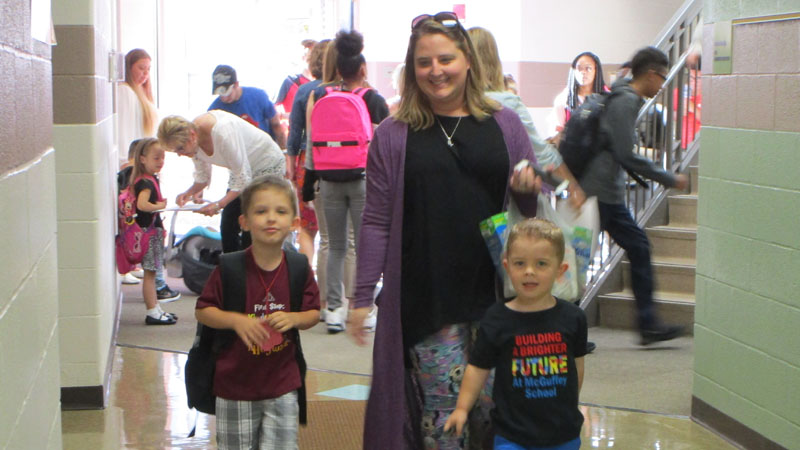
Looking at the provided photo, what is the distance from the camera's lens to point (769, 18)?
4016mm

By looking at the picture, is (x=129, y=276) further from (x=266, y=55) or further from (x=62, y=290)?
(x=266, y=55)

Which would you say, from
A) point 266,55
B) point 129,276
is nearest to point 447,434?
point 129,276

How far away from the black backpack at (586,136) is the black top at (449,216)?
97.3 inches

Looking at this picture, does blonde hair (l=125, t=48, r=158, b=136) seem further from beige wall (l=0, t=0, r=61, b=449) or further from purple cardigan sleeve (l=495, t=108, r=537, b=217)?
purple cardigan sleeve (l=495, t=108, r=537, b=217)

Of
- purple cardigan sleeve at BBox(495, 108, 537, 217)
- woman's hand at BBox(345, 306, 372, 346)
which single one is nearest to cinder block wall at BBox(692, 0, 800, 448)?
purple cardigan sleeve at BBox(495, 108, 537, 217)

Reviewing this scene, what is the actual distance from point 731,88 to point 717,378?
4.10ft

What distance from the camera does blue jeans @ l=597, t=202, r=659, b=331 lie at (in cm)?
584

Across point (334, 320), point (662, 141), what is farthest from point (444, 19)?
point (662, 141)

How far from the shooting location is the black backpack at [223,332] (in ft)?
10.7

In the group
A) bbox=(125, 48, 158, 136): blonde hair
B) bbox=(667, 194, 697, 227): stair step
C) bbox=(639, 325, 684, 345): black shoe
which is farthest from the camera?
bbox=(125, 48, 158, 136): blonde hair

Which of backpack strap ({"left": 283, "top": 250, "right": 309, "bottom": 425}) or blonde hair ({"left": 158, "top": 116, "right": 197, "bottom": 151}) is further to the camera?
blonde hair ({"left": 158, "top": 116, "right": 197, "bottom": 151})

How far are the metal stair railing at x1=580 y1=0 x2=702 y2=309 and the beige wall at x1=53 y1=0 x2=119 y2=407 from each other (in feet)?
10.5

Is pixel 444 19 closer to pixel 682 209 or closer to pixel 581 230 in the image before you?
pixel 581 230

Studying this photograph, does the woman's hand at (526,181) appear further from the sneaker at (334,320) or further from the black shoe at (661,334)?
the sneaker at (334,320)
